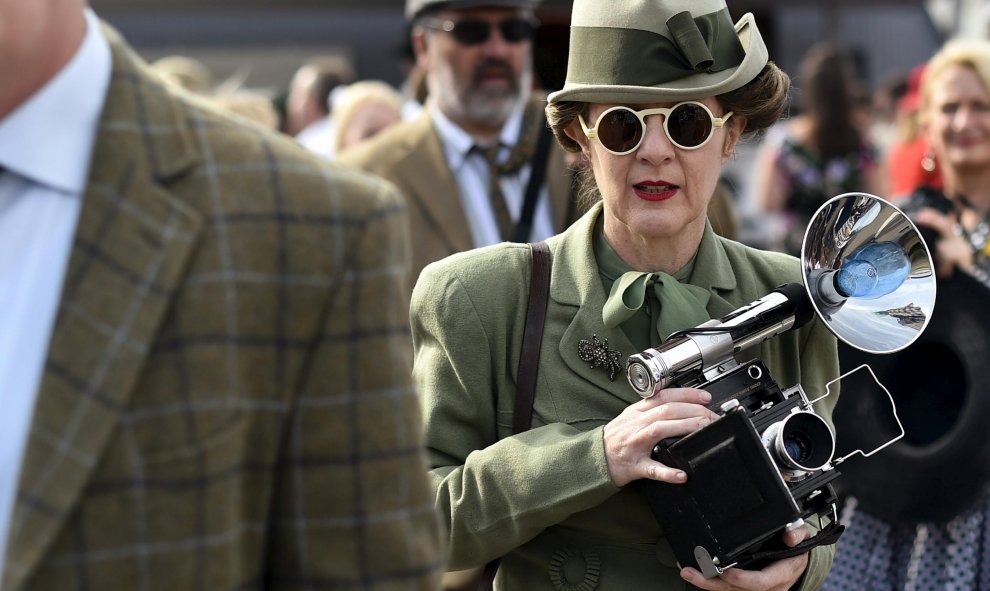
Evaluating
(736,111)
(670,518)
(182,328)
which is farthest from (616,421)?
(182,328)

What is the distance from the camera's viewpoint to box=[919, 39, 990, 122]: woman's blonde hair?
5000mm

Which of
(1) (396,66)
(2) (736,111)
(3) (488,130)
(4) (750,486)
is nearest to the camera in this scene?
(4) (750,486)

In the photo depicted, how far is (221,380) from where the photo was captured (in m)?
1.53

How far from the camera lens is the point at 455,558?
268cm

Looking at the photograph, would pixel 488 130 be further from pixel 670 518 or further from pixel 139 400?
pixel 139 400

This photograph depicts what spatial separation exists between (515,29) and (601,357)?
326cm

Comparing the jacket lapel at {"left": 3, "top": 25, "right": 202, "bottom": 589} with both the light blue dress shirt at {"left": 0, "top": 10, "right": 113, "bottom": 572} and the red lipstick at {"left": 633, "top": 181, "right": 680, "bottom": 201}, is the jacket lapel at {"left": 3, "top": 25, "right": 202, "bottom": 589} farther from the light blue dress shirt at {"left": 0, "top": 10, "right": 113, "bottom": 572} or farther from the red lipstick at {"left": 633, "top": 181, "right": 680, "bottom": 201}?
the red lipstick at {"left": 633, "top": 181, "right": 680, "bottom": 201}

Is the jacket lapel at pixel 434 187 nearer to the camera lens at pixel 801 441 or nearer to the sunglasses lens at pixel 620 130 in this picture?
the sunglasses lens at pixel 620 130

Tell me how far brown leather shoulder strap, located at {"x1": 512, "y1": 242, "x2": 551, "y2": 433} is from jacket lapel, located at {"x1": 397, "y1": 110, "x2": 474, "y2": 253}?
2.18 metres

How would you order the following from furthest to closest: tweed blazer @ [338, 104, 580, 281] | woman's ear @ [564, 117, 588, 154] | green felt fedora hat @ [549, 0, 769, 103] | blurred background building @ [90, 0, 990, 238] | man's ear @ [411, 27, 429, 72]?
blurred background building @ [90, 0, 990, 238] < man's ear @ [411, 27, 429, 72] < tweed blazer @ [338, 104, 580, 281] < woman's ear @ [564, 117, 588, 154] < green felt fedora hat @ [549, 0, 769, 103]

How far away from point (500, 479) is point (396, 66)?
1701cm

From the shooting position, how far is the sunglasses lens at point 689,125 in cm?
269

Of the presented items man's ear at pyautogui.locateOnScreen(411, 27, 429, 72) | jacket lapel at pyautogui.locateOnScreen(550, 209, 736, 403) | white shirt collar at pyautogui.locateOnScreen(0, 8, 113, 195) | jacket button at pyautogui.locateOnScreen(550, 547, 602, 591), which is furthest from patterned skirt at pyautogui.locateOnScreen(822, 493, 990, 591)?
white shirt collar at pyautogui.locateOnScreen(0, 8, 113, 195)

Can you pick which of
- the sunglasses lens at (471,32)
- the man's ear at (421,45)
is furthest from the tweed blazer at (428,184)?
the man's ear at (421,45)
